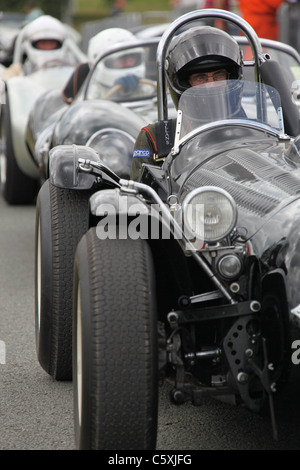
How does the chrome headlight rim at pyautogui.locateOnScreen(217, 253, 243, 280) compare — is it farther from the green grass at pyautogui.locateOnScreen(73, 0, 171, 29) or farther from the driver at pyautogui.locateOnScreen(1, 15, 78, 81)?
the green grass at pyautogui.locateOnScreen(73, 0, 171, 29)

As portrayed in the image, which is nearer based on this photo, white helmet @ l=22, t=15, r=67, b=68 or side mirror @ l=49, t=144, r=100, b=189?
side mirror @ l=49, t=144, r=100, b=189

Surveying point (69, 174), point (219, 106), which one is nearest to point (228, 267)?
point (69, 174)

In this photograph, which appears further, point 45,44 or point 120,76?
point 45,44

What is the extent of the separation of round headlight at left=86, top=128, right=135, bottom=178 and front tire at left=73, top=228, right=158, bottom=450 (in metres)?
2.45

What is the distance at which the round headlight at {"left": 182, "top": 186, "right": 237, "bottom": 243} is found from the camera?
291 centimetres

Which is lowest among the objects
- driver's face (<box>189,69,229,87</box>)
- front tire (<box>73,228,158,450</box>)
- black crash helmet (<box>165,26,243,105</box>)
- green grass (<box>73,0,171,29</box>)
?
front tire (<box>73,228,158,450</box>)

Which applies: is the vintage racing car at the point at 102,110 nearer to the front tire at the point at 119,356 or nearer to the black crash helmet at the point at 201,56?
the black crash helmet at the point at 201,56

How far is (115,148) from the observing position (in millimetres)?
5406

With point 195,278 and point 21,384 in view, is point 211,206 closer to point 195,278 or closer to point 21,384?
point 195,278

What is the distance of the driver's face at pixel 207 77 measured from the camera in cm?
393

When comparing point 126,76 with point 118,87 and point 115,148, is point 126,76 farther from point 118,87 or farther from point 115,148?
point 115,148

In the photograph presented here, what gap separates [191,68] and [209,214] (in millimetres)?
1195

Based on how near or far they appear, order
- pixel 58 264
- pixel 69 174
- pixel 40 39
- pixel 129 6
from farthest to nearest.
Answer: pixel 129 6 → pixel 40 39 → pixel 58 264 → pixel 69 174

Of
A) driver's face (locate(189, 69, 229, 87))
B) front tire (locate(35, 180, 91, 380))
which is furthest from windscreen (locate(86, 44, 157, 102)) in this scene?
front tire (locate(35, 180, 91, 380))
